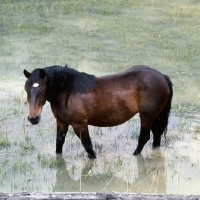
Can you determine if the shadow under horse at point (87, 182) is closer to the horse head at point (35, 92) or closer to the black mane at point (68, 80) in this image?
the horse head at point (35, 92)

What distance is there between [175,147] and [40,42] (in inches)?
259

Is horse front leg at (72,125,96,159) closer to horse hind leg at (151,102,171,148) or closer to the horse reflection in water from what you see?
the horse reflection in water

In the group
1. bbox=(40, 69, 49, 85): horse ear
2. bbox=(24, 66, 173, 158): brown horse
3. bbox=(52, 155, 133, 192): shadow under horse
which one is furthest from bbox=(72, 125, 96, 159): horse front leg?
bbox=(40, 69, 49, 85): horse ear

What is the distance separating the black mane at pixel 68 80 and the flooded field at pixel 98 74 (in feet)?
3.04

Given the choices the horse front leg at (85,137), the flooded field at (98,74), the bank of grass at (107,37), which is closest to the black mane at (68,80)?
the horse front leg at (85,137)

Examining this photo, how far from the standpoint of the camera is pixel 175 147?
6930mm

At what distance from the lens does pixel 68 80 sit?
6.16m

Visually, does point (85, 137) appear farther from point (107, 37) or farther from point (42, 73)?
point (107, 37)

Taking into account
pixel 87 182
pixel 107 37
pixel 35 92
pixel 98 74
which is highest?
pixel 107 37

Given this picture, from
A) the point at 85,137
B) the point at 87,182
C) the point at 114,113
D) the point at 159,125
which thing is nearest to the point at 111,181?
the point at 87,182

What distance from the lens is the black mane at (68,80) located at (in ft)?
19.7

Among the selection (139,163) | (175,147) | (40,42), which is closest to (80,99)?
(139,163)

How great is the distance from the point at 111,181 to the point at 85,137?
71 centimetres

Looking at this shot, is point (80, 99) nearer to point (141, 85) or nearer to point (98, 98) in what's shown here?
point (98, 98)
